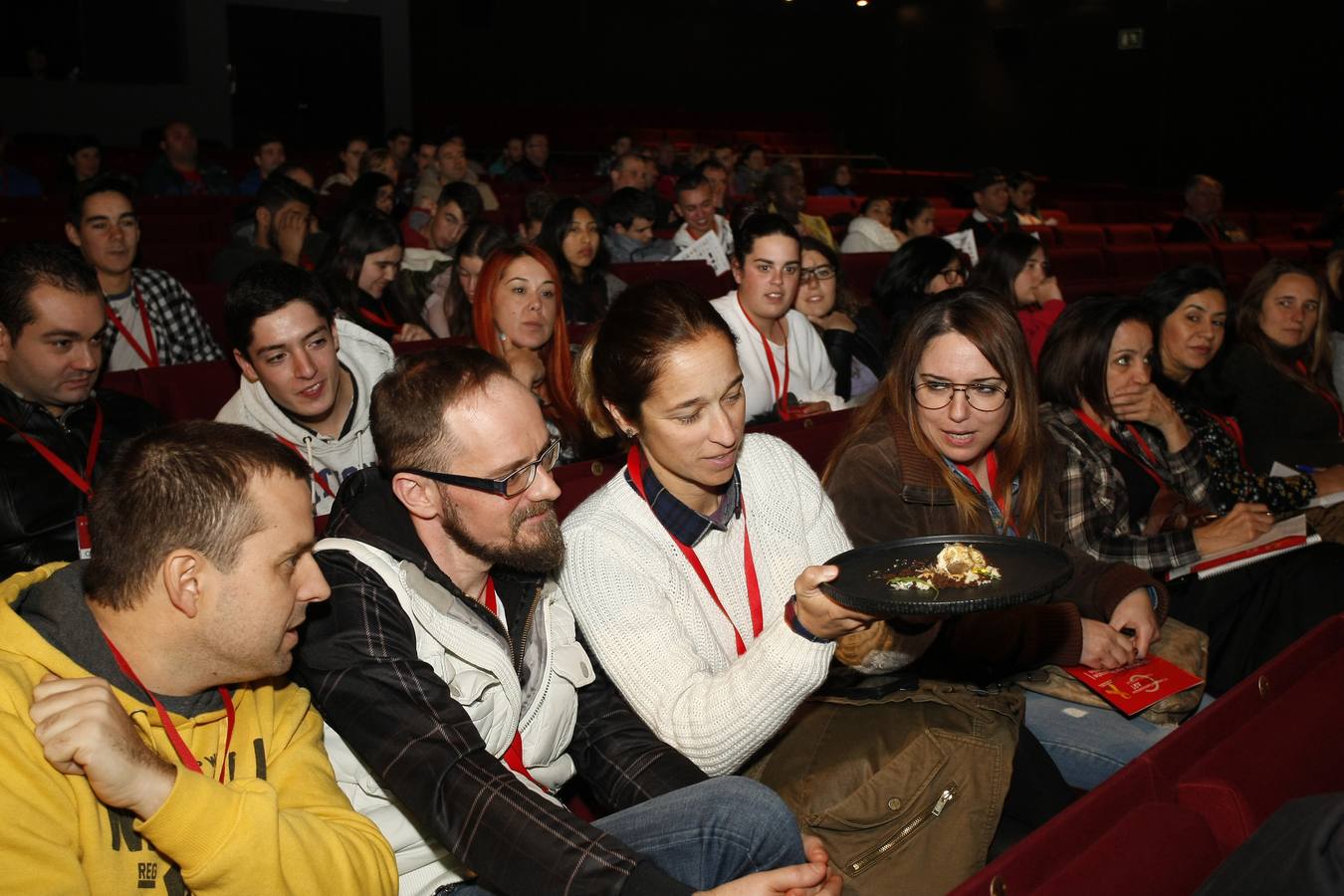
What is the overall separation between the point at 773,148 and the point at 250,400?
49.2 ft

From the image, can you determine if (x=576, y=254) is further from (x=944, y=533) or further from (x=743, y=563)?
(x=743, y=563)

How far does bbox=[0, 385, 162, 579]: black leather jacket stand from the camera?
237cm

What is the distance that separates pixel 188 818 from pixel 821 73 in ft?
62.2

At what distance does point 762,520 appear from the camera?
2018 mm

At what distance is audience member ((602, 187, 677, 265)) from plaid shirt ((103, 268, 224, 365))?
278 centimetres

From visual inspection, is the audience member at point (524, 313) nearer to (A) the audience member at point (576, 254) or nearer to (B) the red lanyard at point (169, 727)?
(A) the audience member at point (576, 254)

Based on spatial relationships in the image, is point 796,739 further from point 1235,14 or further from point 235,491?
point 1235,14

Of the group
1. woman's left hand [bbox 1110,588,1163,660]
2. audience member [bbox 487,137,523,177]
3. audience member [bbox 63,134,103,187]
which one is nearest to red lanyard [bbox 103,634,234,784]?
woman's left hand [bbox 1110,588,1163,660]

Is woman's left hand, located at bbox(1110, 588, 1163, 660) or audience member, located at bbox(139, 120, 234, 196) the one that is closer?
woman's left hand, located at bbox(1110, 588, 1163, 660)

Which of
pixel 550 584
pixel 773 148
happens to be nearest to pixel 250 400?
pixel 550 584

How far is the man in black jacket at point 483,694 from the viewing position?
138cm

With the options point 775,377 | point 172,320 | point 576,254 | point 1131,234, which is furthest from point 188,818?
point 1131,234

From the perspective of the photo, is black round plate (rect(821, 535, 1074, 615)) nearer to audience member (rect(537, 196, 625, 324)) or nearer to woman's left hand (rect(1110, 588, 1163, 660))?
woman's left hand (rect(1110, 588, 1163, 660))

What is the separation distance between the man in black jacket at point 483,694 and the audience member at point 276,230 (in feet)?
12.2
